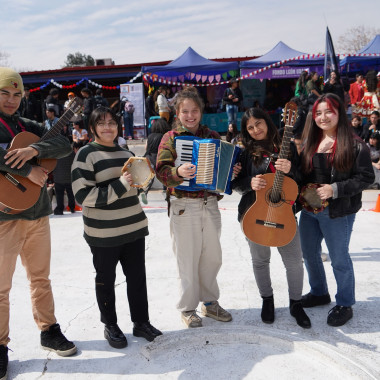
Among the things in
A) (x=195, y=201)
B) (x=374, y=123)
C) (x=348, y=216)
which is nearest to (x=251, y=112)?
(x=195, y=201)

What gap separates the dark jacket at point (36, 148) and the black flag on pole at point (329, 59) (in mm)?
9703

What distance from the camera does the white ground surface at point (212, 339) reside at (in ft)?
8.48

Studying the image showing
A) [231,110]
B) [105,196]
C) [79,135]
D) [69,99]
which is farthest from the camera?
[231,110]

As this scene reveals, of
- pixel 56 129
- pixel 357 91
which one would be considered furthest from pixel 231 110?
pixel 56 129

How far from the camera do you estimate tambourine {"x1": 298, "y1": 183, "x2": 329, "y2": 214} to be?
298 centimetres

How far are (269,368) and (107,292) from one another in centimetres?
129

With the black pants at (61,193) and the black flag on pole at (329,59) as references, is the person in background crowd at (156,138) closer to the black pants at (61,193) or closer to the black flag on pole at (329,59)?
the black pants at (61,193)

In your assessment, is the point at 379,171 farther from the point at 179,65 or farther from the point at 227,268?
the point at 179,65

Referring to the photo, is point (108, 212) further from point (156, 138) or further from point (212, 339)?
point (156, 138)

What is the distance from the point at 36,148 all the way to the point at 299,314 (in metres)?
2.40

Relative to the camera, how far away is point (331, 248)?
3088mm

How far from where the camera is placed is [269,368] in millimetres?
2588

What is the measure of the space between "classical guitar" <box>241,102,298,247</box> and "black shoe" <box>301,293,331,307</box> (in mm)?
820

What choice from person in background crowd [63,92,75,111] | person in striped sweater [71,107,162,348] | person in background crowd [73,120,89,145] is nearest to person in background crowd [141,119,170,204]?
person in background crowd [63,92,75,111]
